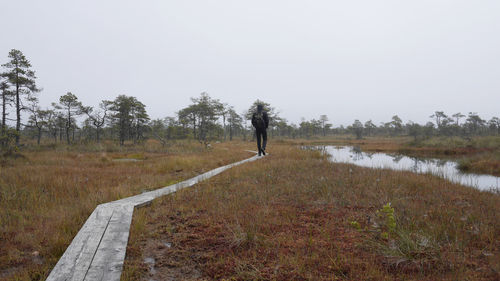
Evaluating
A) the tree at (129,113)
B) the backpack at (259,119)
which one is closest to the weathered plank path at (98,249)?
the backpack at (259,119)

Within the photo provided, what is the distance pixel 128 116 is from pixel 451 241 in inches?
1384

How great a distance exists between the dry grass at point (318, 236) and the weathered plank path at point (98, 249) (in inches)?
6.2

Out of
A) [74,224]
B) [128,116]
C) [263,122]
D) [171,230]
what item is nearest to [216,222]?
[171,230]

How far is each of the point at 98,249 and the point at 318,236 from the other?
2.70 metres

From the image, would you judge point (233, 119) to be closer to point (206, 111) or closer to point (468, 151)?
point (206, 111)

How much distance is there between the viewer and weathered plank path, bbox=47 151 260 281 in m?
2.03

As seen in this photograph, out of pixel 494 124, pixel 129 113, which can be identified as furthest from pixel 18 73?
pixel 494 124

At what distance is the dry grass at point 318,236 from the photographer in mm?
2104

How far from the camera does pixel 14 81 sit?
70.3 ft

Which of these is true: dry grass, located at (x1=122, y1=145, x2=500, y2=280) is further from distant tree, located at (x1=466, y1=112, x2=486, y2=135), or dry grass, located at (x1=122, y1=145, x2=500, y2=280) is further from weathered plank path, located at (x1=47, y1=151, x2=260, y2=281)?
distant tree, located at (x1=466, y1=112, x2=486, y2=135)

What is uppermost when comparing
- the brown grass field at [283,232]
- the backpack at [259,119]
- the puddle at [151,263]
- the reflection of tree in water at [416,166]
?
the backpack at [259,119]

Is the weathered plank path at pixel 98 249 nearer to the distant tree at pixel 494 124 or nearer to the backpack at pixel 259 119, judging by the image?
the backpack at pixel 259 119

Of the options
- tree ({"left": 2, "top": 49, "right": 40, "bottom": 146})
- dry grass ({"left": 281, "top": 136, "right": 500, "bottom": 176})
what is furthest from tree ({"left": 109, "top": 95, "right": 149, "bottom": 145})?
dry grass ({"left": 281, "top": 136, "right": 500, "bottom": 176})

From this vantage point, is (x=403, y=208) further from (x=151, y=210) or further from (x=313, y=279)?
(x=151, y=210)
